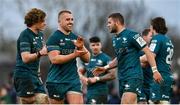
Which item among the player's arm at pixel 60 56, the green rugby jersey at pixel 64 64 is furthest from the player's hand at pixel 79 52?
the green rugby jersey at pixel 64 64

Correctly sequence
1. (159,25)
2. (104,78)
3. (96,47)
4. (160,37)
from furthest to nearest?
(96,47)
(104,78)
(159,25)
(160,37)

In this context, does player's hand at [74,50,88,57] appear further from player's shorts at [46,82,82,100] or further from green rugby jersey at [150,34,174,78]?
green rugby jersey at [150,34,174,78]

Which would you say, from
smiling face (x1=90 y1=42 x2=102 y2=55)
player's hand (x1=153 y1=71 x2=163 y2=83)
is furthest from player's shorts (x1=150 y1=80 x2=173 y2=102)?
smiling face (x1=90 y1=42 x2=102 y2=55)

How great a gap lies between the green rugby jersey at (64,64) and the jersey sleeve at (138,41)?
1.29 meters

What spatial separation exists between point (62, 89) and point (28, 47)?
1.09m

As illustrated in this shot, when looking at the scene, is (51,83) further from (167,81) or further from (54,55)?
(167,81)

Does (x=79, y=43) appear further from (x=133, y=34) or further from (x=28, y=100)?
(x=28, y=100)

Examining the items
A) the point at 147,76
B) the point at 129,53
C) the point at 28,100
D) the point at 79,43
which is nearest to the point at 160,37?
the point at 129,53

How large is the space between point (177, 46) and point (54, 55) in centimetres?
6186

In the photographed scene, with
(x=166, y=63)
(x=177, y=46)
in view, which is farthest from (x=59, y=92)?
(x=177, y=46)

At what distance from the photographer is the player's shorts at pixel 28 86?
15.0 m

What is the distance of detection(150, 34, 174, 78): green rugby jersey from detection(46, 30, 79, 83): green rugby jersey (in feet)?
7.05

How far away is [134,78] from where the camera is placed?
1513 centimetres

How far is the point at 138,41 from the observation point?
15.1 metres
